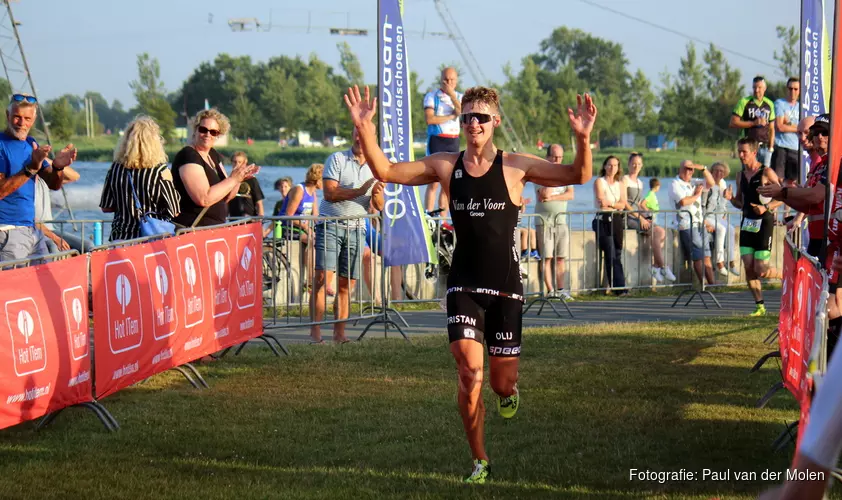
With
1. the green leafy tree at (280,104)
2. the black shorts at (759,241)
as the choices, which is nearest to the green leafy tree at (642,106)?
the green leafy tree at (280,104)

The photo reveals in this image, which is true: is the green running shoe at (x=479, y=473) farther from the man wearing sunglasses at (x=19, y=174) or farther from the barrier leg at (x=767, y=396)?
the man wearing sunglasses at (x=19, y=174)

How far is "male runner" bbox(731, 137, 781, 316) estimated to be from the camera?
12.6 metres

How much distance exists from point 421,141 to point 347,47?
64.8 feet

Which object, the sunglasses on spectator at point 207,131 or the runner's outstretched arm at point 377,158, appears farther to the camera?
the sunglasses on spectator at point 207,131

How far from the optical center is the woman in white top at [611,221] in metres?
17.1

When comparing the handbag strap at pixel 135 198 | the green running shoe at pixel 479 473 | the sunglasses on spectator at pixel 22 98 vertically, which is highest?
the sunglasses on spectator at pixel 22 98

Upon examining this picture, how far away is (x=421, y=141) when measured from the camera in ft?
339

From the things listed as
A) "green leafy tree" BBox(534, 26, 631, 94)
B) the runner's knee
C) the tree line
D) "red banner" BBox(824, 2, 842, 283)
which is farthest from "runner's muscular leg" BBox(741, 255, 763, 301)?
"green leafy tree" BBox(534, 26, 631, 94)

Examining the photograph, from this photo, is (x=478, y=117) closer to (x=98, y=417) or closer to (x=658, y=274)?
(x=98, y=417)

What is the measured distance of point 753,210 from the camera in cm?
1284

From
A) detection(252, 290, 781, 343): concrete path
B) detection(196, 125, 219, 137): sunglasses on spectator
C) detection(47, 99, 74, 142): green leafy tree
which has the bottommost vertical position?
detection(252, 290, 781, 343): concrete path

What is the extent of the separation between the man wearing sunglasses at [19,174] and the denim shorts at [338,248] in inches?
129

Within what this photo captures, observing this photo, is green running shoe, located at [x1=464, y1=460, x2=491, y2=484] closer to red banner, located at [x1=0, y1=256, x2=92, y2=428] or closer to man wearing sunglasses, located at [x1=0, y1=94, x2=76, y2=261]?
red banner, located at [x1=0, y1=256, x2=92, y2=428]

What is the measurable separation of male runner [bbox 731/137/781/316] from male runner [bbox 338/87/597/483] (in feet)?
22.1
